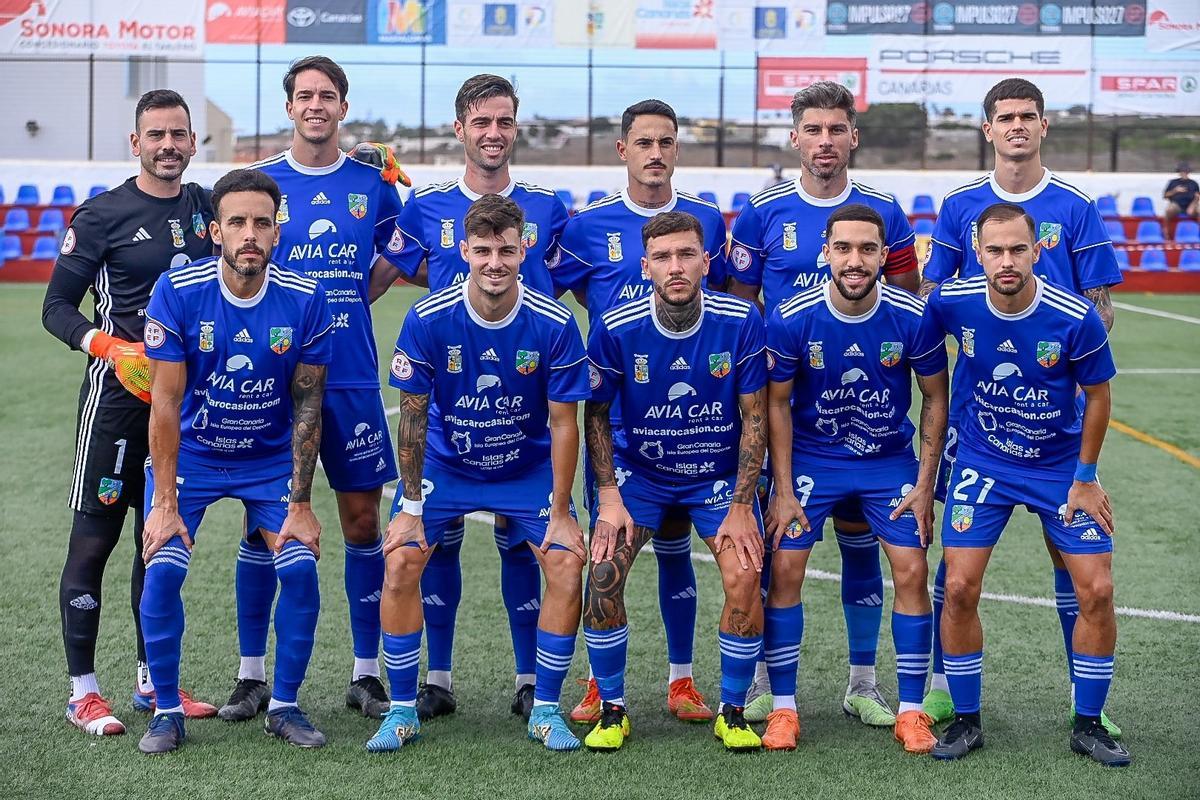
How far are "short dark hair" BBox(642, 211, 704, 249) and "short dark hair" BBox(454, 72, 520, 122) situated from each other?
2.86 ft

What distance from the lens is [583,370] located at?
16.1 feet

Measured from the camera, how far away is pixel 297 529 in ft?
15.8

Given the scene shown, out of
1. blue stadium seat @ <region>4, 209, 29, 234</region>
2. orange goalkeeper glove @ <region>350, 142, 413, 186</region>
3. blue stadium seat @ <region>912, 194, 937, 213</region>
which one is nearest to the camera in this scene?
orange goalkeeper glove @ <region>350, 142, 413, 186</region>

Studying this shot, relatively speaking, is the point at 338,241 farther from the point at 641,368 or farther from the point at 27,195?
the point at 27,195

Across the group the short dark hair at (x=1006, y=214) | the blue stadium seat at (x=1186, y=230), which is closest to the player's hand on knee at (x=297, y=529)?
the short dark hair at (x=1006, y=214)

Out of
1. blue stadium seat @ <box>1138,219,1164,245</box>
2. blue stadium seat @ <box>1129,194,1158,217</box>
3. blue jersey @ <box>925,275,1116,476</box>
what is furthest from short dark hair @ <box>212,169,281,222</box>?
blue stadium seat @ <box>1129,194,1158,217</box>

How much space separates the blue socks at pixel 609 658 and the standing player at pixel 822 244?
59 cm

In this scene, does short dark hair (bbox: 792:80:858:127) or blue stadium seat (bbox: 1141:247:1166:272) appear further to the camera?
blue stadium seat (bbox: 1141:247:1166:272)

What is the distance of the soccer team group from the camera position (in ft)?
15.7

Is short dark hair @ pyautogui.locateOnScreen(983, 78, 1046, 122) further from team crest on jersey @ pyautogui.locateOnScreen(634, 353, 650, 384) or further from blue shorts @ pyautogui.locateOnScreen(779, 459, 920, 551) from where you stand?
team crest on jersey @ pyautogui.locateOnScreen(634, 353, 650, 384)

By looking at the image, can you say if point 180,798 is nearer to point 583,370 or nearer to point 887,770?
point 583,370

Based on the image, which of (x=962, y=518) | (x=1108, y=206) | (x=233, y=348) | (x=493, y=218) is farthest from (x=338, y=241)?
(x=1108, y=206)

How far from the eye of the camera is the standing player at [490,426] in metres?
4.87

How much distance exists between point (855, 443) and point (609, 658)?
1178mm
